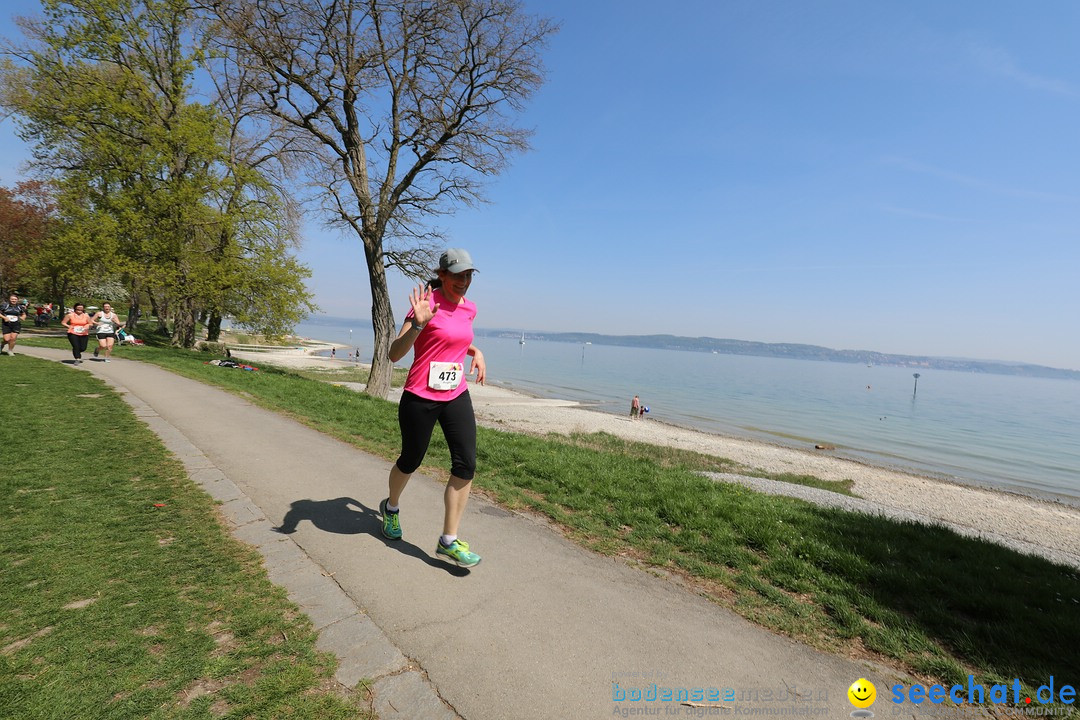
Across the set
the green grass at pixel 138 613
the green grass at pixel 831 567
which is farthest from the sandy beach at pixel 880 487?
the green grass at pixel 138 613

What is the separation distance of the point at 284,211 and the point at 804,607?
26.9m

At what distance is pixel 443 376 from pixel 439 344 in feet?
0.76

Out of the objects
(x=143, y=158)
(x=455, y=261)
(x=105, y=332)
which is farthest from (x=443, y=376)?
(x=143, y=158)

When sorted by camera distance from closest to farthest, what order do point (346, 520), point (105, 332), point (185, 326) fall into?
point (346, 520) → point (105, 332) → point (185, 326)

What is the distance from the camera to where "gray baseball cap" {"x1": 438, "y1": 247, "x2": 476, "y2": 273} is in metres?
3.46

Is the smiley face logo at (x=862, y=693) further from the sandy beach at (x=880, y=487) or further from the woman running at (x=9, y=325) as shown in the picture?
the woman running at (x=9, y=325)

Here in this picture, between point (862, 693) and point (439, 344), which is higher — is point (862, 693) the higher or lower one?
the lower one

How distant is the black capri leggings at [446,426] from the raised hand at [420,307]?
580 millimetres

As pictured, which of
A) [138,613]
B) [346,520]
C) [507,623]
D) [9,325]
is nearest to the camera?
[138,613]

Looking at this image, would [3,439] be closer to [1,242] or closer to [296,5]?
[296,5]

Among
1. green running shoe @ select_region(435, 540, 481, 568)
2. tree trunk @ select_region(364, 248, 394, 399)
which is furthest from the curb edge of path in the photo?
tree trunk @ select_region(364, 248, 394, 399)

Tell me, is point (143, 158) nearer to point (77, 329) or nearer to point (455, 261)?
point (77, 329)

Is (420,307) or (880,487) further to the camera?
(880,487)

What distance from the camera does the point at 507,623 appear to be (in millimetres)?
2902
